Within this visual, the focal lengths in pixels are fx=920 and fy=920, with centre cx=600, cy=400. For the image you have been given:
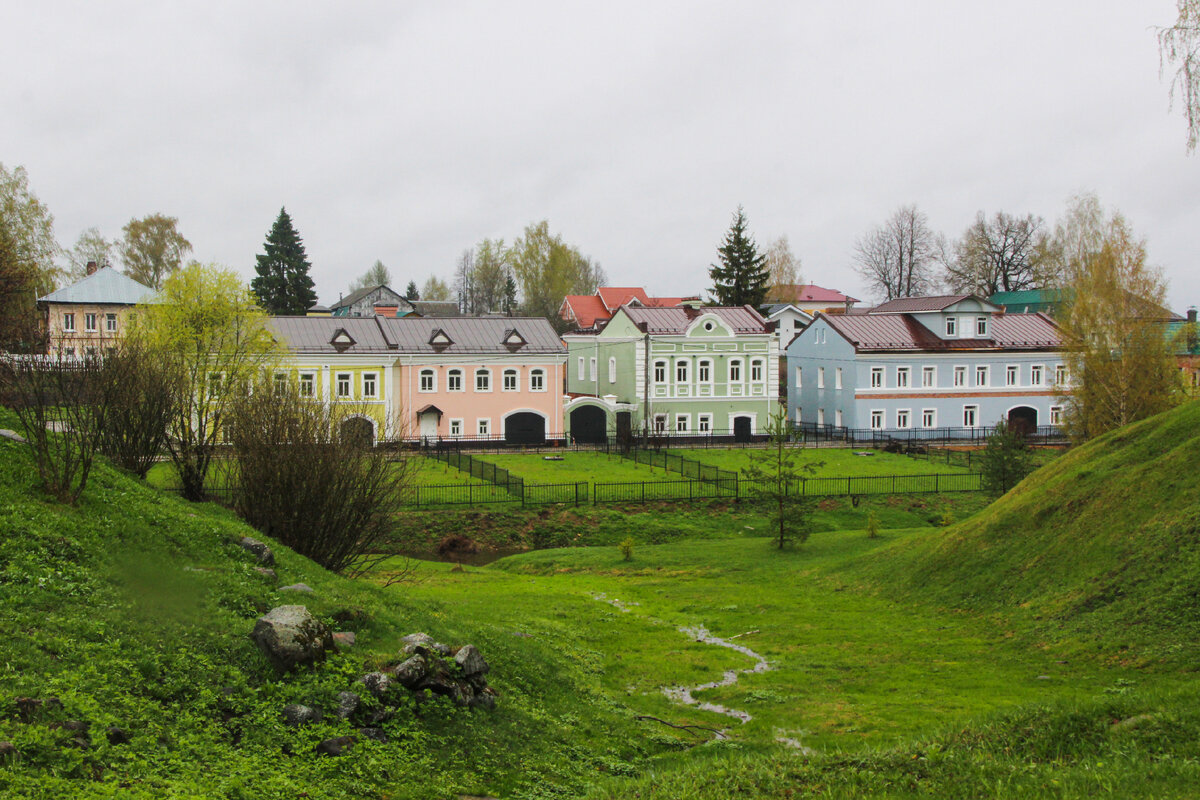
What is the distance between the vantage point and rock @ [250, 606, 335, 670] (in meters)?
8.73

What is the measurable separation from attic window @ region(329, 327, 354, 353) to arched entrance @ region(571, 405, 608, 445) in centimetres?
1280

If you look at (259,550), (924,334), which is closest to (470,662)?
(259,550)

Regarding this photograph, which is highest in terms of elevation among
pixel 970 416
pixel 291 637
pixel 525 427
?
pixel 970 416

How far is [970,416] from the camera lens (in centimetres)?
5584

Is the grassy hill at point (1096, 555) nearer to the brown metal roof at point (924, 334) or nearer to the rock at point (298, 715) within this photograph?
the rock at point (298, 715)

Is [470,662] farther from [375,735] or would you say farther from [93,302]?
[93,302]

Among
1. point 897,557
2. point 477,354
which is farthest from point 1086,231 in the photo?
point 897,557

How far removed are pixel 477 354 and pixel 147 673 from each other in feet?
141

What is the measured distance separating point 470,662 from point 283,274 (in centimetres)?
6715

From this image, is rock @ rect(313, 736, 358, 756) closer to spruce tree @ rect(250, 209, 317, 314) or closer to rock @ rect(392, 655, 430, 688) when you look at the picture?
rock @ rect(392, 655, 430, 688)

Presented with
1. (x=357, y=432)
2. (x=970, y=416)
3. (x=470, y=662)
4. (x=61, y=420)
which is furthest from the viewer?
(x=970, y=416)

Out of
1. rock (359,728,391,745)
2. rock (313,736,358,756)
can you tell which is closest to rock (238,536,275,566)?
rock (359,728,391,745)

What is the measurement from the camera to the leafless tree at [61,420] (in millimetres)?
10922

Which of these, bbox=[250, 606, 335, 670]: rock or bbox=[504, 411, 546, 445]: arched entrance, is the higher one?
bbox=[504, 411, 546, 445]: arched entrance
